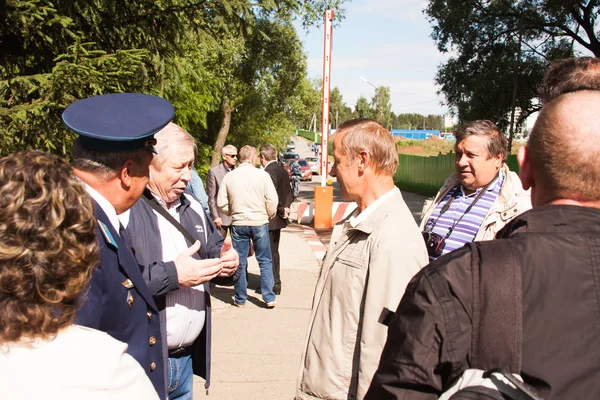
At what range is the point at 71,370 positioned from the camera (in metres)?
1.24

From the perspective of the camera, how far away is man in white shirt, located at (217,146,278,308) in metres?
6.80

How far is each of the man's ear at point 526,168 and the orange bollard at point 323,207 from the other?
11.4m

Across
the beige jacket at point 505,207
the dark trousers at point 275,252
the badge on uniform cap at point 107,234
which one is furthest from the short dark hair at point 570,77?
the dark trousers at point 275,252

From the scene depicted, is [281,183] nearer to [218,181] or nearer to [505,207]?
[218,181]

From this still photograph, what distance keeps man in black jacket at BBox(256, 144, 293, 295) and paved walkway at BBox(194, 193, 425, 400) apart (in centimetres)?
36

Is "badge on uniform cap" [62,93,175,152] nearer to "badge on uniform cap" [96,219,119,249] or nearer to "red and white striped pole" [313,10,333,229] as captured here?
"badge on uniform cap" [96,219,119,249]

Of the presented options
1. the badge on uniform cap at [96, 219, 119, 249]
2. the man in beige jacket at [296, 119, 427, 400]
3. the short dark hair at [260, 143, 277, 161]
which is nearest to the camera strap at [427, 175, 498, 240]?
the man in beige jacket at [296, 119, 427, 400]

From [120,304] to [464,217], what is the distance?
92.8 inches

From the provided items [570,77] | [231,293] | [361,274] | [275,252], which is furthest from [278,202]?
[570,77]

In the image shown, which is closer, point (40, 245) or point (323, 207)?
point (40, 245)

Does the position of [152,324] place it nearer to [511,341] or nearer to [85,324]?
[85,324]

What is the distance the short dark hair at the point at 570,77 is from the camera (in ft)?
6.58

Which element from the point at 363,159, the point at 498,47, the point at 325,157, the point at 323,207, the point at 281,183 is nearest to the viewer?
the point at 363,159

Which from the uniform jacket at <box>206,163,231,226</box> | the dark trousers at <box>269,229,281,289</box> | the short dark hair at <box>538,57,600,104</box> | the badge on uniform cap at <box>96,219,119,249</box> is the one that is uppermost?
the short dark hair at <box>538,57,600,104</box>
